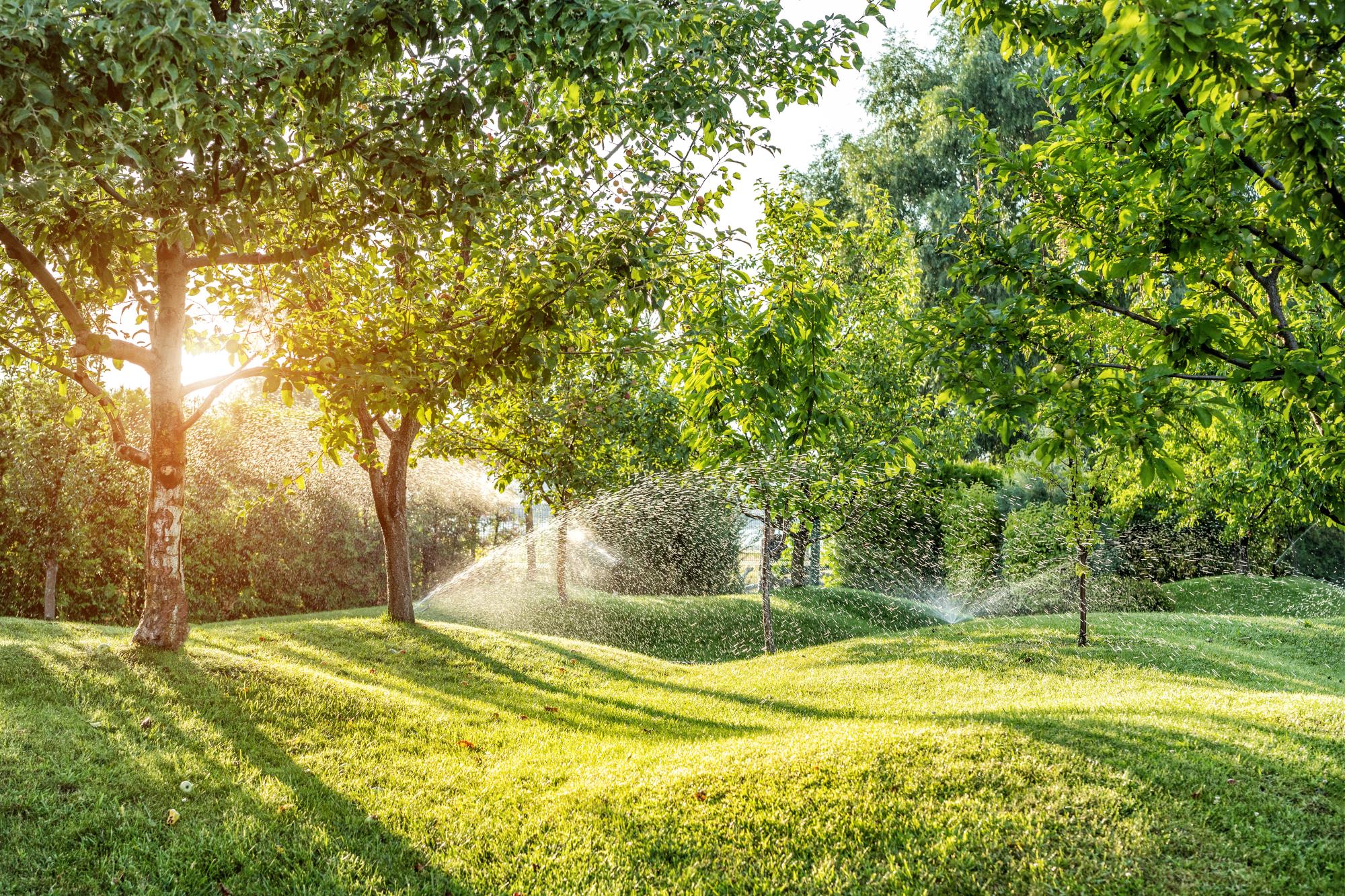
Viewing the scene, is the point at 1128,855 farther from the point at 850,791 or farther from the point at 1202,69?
the point at 1202,69

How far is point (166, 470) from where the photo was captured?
8.38m

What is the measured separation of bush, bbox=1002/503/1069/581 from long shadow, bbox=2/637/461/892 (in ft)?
55.7

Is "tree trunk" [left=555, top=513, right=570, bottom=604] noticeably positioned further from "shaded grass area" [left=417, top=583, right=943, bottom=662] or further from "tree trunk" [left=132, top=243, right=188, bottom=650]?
"tree trunk" [left=132, top=243, right=188, bottom=650]

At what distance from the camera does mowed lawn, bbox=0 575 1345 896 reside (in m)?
4.58

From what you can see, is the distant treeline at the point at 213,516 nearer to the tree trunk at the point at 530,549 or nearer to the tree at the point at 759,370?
the tree trunk at the point at 530,549

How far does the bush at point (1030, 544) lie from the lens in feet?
63.0

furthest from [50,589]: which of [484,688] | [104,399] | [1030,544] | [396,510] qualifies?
[1030,544]

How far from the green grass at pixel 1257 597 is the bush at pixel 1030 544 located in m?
3.48

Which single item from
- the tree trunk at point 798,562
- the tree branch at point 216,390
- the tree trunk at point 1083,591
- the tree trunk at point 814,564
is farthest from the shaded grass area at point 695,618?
the tree branch at point 216,390

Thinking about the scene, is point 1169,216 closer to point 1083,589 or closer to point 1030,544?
point 1083,589

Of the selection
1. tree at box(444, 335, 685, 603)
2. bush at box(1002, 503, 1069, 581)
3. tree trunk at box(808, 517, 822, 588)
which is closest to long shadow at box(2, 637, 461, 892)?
tree at box(444, 335, 685, 603)

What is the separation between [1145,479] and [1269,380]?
1.29m

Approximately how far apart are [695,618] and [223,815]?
46.9 feet

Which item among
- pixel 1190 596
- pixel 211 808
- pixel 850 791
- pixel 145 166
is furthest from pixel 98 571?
pixel 1190 596
